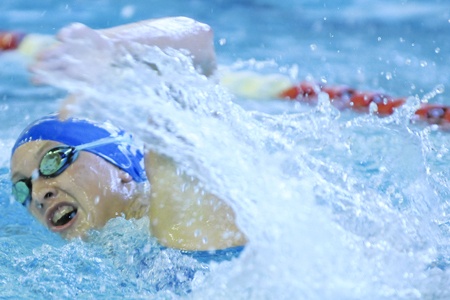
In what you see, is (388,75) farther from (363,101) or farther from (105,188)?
(105,188)

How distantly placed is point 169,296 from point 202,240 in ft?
0.60

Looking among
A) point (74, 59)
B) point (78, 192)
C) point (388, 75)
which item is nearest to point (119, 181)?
point (78, 192)

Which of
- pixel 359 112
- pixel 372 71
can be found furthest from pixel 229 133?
pixel 372 71

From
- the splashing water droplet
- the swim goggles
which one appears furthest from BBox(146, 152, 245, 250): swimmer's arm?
the splashing water droplet

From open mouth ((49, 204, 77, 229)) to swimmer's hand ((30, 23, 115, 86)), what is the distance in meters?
0.47

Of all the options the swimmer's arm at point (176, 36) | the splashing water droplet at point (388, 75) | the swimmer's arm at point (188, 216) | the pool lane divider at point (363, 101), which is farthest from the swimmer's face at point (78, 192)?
the splashing water droplet at point (388, 75)

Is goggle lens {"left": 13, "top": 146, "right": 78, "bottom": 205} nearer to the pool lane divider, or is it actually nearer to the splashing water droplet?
the pool lane divider

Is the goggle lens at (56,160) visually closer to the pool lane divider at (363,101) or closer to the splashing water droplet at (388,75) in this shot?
the pool lane divider at (363,101)

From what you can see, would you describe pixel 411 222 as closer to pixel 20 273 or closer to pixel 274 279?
pixel 274 279

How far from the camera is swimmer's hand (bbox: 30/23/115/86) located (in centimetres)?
153

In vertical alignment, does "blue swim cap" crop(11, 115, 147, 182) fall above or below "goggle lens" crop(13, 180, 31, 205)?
above

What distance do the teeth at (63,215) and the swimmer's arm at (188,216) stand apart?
204 mm

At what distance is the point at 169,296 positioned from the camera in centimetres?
174

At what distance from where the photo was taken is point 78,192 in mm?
1939
